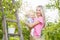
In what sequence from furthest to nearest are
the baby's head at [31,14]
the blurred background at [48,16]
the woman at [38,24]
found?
the blurred background at [48,16] < the baby's head at [31,14] < the woman at [38,24]

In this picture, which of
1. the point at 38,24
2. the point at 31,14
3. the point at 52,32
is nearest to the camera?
the point at 38,24

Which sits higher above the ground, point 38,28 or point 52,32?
point 38,28

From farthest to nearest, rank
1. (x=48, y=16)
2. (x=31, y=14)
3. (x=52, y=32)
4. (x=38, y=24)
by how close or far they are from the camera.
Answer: (x=48, y=16) < (x=52, y=32) < (x=31, y=14) < (x=38, y=24)

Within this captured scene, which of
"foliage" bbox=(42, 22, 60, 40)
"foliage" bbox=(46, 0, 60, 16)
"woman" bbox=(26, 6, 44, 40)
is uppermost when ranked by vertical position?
"foliage" bbox=(46, 0, 60, 16)

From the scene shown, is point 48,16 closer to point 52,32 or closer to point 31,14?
point 52,32

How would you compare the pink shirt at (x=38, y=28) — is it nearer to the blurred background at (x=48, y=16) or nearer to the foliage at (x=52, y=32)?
the blurred background at (x=48, y=16)

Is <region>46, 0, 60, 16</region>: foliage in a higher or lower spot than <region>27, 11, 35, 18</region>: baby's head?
higher

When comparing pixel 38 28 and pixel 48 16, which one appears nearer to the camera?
pixel 38 28

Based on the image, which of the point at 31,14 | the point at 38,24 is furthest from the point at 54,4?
the point at 38,24

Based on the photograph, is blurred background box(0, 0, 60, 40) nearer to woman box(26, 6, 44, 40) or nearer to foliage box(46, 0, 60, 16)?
foliage box(46, 0, 60, 16)

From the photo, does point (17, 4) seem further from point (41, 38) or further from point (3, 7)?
point (41, 38)

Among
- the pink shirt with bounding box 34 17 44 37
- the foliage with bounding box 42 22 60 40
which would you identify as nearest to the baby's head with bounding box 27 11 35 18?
the pink shirt with bounding box 34 17 44 37

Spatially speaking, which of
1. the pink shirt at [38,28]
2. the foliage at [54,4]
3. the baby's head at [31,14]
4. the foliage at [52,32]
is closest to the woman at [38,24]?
the pink shirt at [38,28]

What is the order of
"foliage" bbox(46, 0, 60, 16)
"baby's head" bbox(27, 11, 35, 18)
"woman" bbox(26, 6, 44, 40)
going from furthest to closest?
"foliage" bbox(46, 0, 60, 16), "baby's head" bbox(27, 11, 35, 18), "woman" bbox(26, 6, 44, 40)
